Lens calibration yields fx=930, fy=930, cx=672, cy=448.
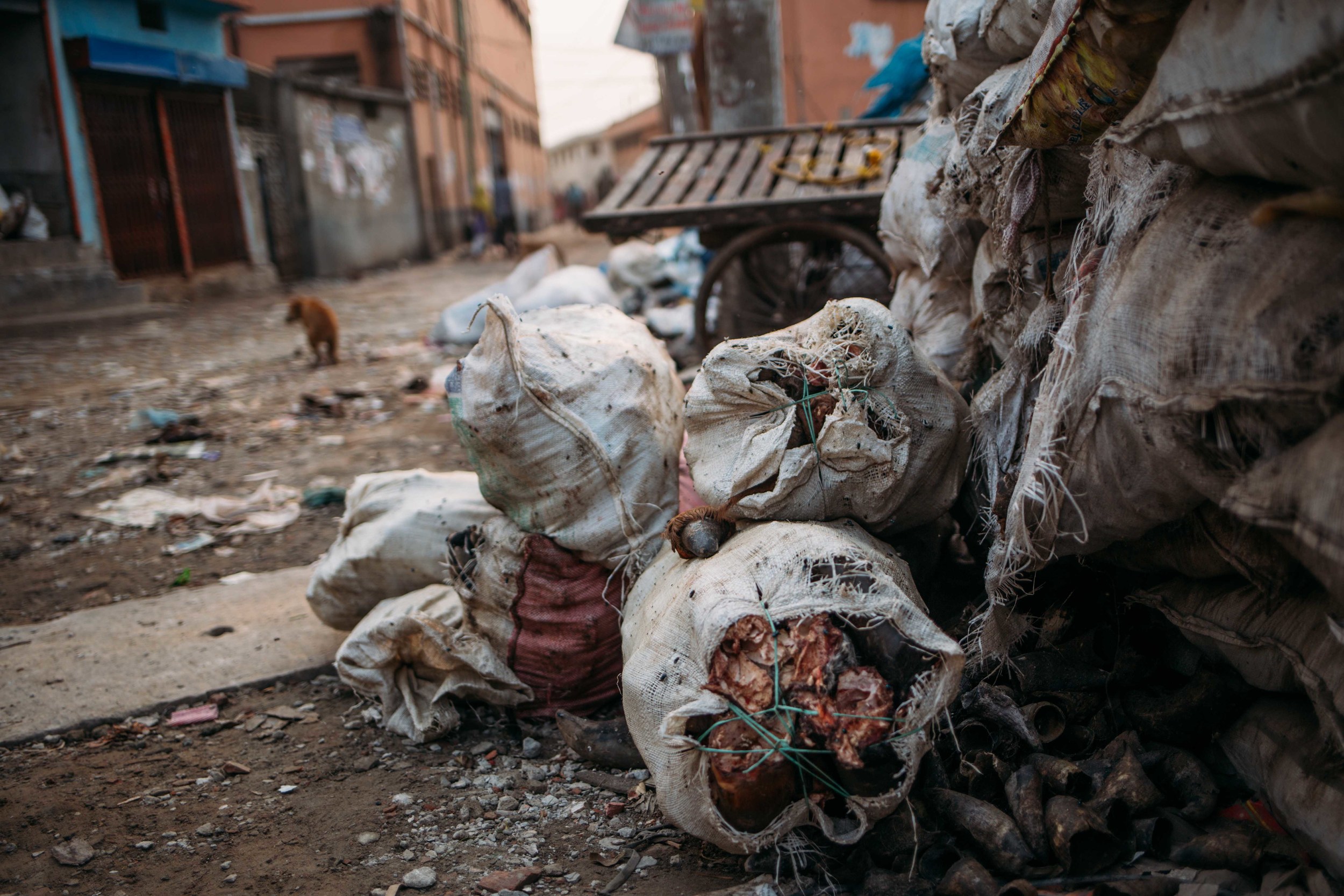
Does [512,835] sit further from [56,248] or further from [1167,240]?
[56,248]

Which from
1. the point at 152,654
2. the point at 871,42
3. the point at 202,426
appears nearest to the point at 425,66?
the point at 871,42

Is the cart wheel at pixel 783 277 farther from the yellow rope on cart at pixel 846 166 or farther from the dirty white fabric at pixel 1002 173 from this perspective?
the dirty white fabric at pixel 1002 173

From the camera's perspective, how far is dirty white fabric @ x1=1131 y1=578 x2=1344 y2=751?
136cm

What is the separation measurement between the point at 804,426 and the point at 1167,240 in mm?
675

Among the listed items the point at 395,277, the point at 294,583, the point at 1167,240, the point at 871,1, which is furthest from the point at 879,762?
the point at 395,277

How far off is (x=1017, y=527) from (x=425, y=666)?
1.40 metres

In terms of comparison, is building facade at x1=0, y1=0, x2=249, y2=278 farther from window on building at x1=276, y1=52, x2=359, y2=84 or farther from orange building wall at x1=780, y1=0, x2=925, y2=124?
orange building wall at x1=780, y1=0, x2=925, y2=124

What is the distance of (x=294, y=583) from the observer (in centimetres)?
311

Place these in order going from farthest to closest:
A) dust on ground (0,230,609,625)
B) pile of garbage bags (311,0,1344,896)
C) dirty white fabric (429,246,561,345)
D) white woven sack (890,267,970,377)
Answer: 1. dirty white fabric (429,246,561,345)
2. dust on ground (0,230,609,625)
3. white woven sack (890,267,970,377)
4. pile of garbage bags (311,0,1344,896)

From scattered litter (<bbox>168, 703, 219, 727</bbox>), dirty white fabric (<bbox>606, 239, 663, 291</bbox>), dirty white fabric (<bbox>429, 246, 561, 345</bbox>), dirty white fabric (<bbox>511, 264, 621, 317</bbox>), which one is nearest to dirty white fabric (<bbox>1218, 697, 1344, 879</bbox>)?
scattered litter (<bbox>168, 703, 219, 727</bbox>)

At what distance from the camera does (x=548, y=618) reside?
84.5 inches

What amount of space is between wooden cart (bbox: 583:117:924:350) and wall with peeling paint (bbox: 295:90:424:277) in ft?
33.3

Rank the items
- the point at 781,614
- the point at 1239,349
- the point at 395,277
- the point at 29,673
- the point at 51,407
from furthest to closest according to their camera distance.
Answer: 1. the point at 395,277
2. the point at 51,407
3. the point at 29,673
4. the point at 781,614
5. the point at 1239,349

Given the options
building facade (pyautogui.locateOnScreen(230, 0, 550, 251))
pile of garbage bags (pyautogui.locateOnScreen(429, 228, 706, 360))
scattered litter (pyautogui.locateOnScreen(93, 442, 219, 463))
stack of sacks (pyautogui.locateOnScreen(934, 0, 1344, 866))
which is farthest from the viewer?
building facade (pyautogui.locateOnScreen(230, 0, 550, 251))
